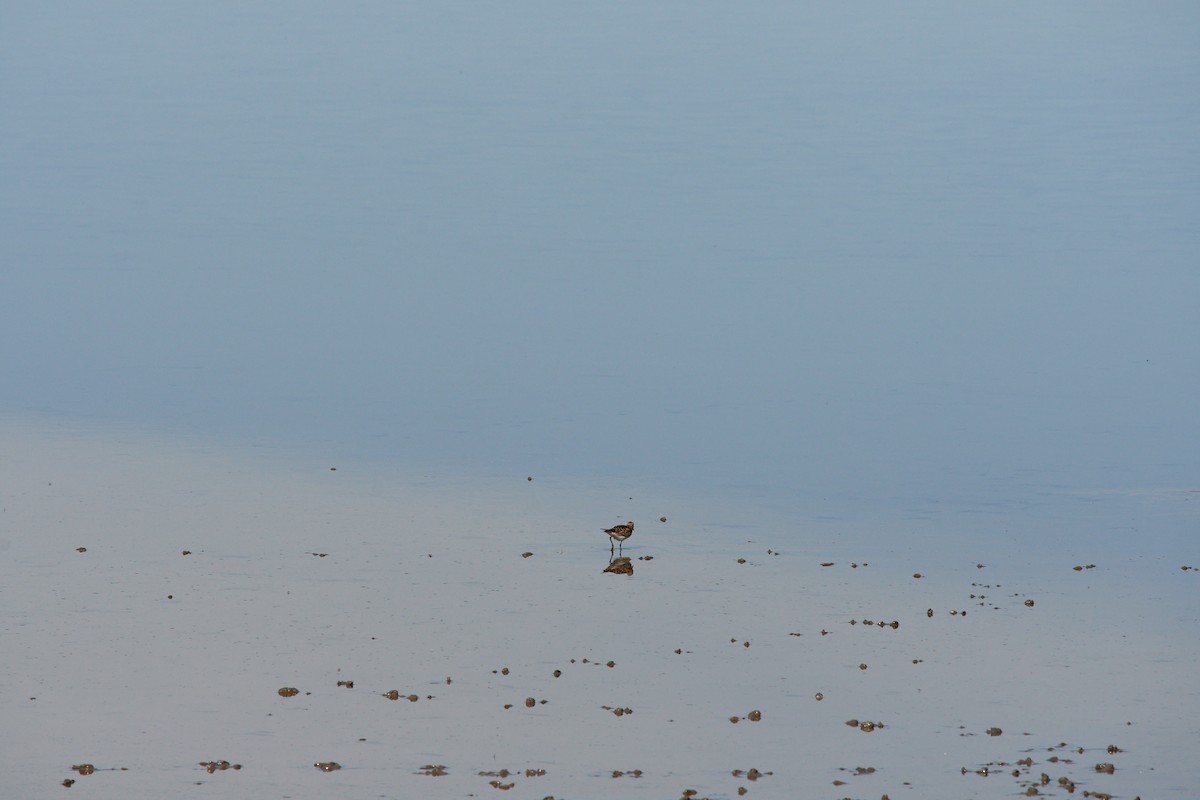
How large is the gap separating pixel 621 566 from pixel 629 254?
1307 cm

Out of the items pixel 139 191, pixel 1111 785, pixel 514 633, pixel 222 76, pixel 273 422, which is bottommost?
pixel 1111 785

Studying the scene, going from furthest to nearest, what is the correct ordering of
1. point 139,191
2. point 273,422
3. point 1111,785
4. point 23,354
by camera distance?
point 139,191, point 23,354, point 273,422, point 1111,785

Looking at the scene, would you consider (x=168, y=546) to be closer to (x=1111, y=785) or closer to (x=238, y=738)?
(x=238, y=738)

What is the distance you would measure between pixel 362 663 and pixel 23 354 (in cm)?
1112

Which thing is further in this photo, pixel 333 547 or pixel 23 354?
pixel 23 354

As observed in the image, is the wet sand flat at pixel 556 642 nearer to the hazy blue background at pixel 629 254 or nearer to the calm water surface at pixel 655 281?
the calm water surface at pixel 655 281

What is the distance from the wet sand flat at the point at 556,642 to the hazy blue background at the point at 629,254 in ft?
5.36

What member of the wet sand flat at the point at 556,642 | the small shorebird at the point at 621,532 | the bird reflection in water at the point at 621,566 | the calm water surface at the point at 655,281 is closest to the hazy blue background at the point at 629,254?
the calm water surface at the point at 655,281

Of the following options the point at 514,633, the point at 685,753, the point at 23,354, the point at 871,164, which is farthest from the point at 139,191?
the point at 685,753

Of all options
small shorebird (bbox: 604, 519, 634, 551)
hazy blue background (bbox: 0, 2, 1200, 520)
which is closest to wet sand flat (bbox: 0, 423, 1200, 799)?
small shorebird (bbox: 604, 519, 634, 551)

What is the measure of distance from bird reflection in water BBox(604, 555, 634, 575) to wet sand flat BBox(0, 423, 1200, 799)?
0.03 m

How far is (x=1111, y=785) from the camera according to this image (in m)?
Result: 11.3

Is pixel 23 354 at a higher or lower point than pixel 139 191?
lower

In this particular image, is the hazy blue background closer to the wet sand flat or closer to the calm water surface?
the calm water surface
